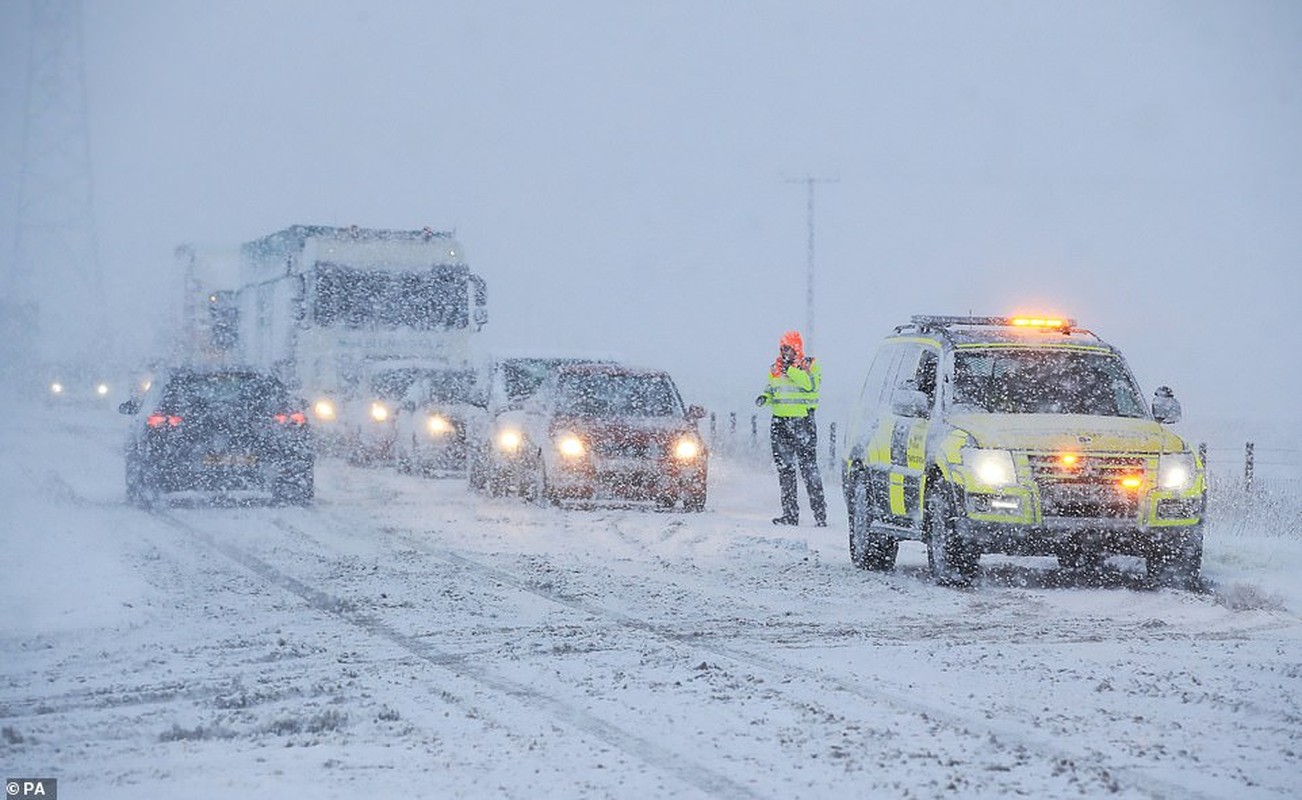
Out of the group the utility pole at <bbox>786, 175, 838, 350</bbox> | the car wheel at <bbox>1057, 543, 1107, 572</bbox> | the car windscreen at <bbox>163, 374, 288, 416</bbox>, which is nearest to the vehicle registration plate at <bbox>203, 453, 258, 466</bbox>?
the car windscreen at <bbox>163, 374, 288, 416</bbox>

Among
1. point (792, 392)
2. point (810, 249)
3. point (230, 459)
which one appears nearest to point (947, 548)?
point (792, 392)

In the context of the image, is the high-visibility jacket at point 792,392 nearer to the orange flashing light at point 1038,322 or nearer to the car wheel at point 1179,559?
the orange flashing light at point 1038,322

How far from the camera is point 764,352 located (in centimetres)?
14250

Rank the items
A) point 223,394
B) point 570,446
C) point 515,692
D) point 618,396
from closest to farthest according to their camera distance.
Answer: point 515,692, point 570,446, point 223,394, point 618,396

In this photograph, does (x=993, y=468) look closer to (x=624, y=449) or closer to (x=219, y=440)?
(x=624, y=449)

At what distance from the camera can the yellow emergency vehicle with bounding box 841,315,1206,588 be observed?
1382cm

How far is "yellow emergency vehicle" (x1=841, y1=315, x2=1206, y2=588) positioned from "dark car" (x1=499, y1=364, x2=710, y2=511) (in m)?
5.80

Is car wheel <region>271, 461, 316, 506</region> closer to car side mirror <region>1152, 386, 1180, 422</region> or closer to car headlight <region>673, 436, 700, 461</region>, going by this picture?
car headlight <region>673, 436, 700, 461</region>

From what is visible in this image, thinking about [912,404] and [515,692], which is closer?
[515,692]

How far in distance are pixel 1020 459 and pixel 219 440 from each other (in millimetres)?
11577

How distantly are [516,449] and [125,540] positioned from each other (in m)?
6.87

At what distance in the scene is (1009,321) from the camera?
1570 cm

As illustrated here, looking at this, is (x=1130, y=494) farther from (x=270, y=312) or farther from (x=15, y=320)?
(x=15, y=320)

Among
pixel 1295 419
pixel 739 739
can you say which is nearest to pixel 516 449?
pixel 739 739
